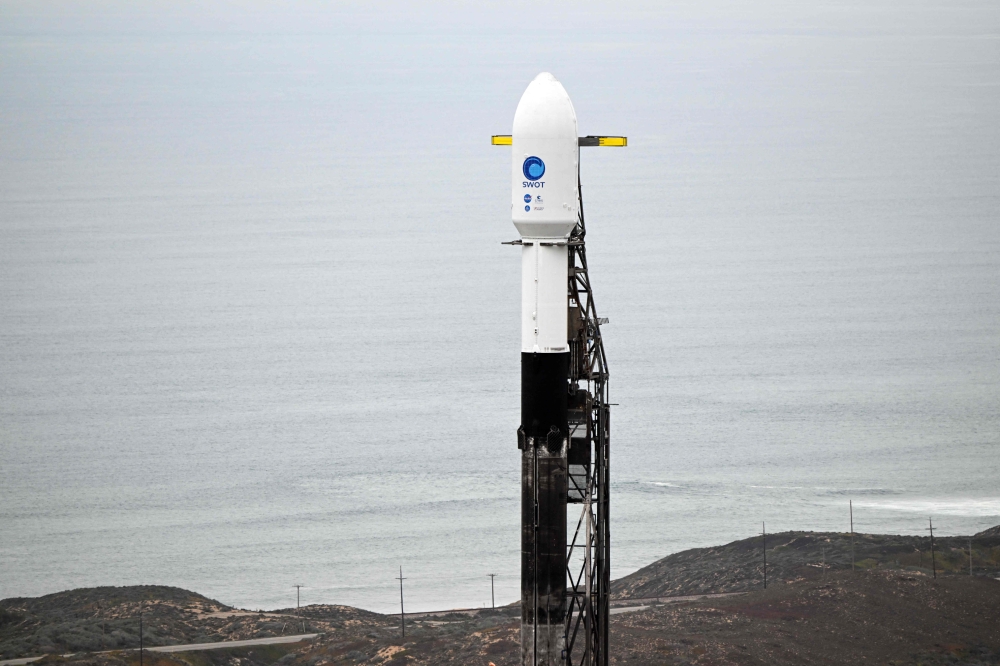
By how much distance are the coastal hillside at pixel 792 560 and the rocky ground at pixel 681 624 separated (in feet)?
0.86

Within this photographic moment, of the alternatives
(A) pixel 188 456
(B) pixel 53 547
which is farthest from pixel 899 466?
(B) pixel 53 547

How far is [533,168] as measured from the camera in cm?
3912

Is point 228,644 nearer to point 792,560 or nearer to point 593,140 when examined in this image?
point 792,560

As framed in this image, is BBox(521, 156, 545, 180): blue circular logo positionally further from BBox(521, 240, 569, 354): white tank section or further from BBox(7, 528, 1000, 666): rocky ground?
BBox(7, 528, 1000, 666): rocky ground

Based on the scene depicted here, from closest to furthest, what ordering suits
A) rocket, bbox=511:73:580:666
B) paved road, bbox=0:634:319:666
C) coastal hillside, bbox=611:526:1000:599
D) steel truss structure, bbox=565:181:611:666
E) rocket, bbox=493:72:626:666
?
rocket, bbox=493:72:626:666 < rocket, bbox=511:73:580:666 < steel truss structure, bbox=565:181:611:666 < paved road, bbox=0:634:319:666 < coastal hillside, bbox=611:526:1000:599

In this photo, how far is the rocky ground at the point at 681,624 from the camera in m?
76.7

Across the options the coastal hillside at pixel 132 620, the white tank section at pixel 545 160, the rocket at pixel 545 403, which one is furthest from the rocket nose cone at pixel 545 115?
the coastal hillside at pixel 132 620

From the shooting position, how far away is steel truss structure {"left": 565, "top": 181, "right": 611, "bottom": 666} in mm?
41000

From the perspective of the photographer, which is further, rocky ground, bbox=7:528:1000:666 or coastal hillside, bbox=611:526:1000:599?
coastal hillside, bbox=611:526:1000:599

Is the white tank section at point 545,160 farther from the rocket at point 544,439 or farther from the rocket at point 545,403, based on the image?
the rocket at point 544,439

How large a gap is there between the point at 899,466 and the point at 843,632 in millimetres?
93145

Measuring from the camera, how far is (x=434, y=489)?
520 ft

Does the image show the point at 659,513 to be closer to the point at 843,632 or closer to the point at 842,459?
the point at 842,459

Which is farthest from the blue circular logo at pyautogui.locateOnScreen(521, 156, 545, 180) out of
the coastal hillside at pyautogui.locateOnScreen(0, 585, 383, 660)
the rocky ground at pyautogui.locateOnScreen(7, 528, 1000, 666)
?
the coastal hillside at pyautogui.locateOnScreen(0, 585, 383, 660)
